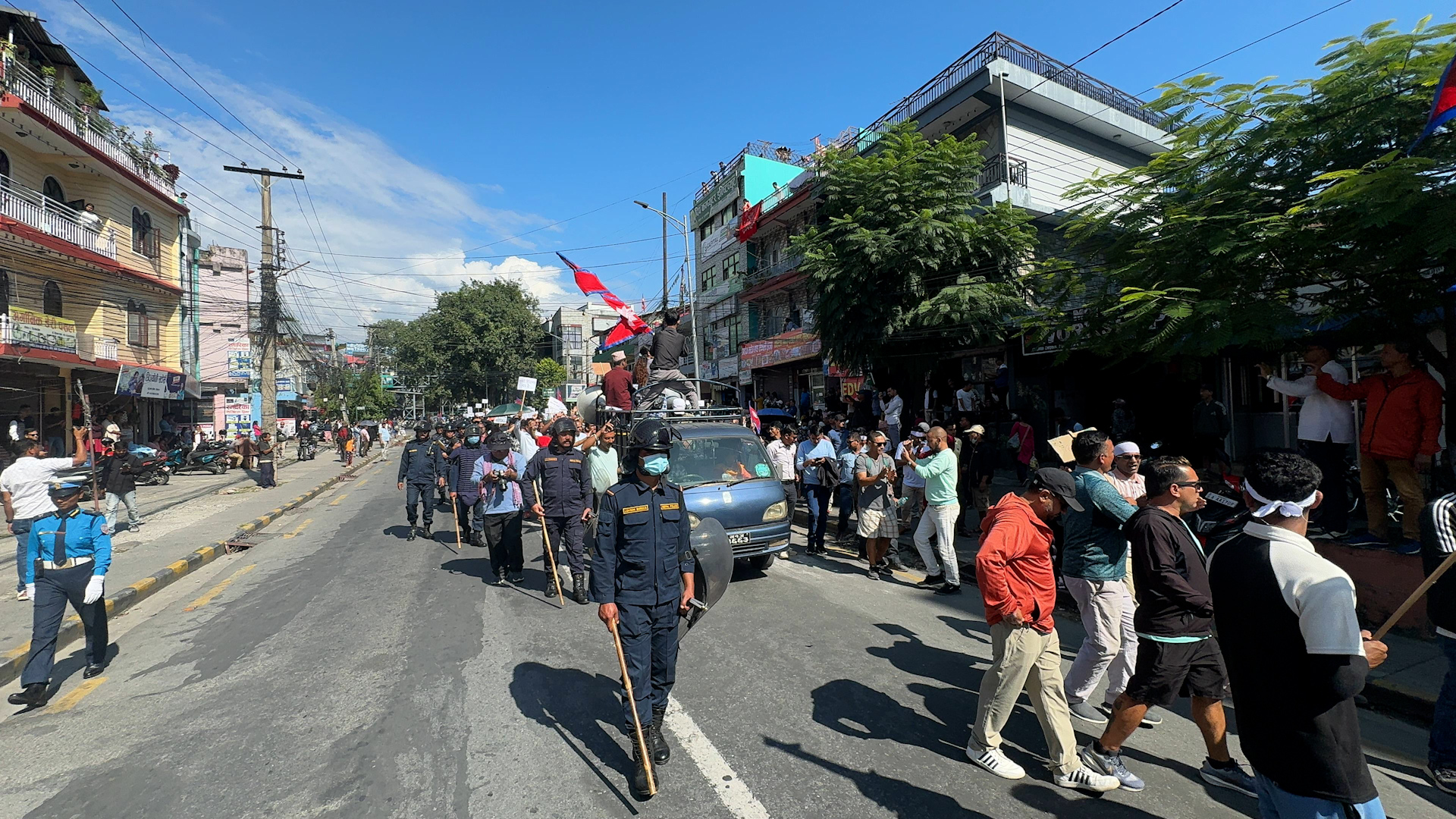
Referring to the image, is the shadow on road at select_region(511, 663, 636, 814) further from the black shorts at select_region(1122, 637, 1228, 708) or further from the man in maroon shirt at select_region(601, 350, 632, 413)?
the man in maroon shirt at select_region(601, 350, 632, 413)

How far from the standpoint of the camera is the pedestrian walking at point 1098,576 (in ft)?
13.3

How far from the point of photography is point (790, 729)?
13.4ft

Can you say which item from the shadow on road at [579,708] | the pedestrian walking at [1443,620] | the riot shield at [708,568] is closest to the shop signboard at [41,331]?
the shadow on road at [579,708]

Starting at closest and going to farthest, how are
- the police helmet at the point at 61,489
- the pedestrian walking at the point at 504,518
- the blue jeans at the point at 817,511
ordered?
the police helmet at the point at 61,489, the pedestrian walking at the point at 504,518, the blue jeans at the point at 817,511

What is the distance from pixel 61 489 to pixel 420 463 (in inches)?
237

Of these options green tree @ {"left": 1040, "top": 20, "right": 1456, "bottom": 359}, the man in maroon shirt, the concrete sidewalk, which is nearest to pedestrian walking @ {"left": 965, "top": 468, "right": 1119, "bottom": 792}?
green tree @ {"left": 1040, "top": 20, "right": 1456, "bottom": 359}

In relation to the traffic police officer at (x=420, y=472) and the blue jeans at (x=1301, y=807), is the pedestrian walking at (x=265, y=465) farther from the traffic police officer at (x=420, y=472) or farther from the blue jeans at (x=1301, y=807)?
the blue jeans at (x=1301, y=807)

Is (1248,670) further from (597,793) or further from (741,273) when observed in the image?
(741,273)

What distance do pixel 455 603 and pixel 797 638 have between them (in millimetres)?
3750

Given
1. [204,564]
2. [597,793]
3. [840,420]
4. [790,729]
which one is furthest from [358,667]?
[840,420]

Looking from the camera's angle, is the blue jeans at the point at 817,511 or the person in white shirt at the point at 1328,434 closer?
the person in white shirt at the point at 1328,434

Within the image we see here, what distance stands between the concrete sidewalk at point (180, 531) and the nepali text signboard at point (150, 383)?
9.90 feet

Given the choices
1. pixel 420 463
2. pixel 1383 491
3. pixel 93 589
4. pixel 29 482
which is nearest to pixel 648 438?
pixel 93 589

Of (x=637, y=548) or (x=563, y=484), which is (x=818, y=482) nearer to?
(x=563, y=484)
